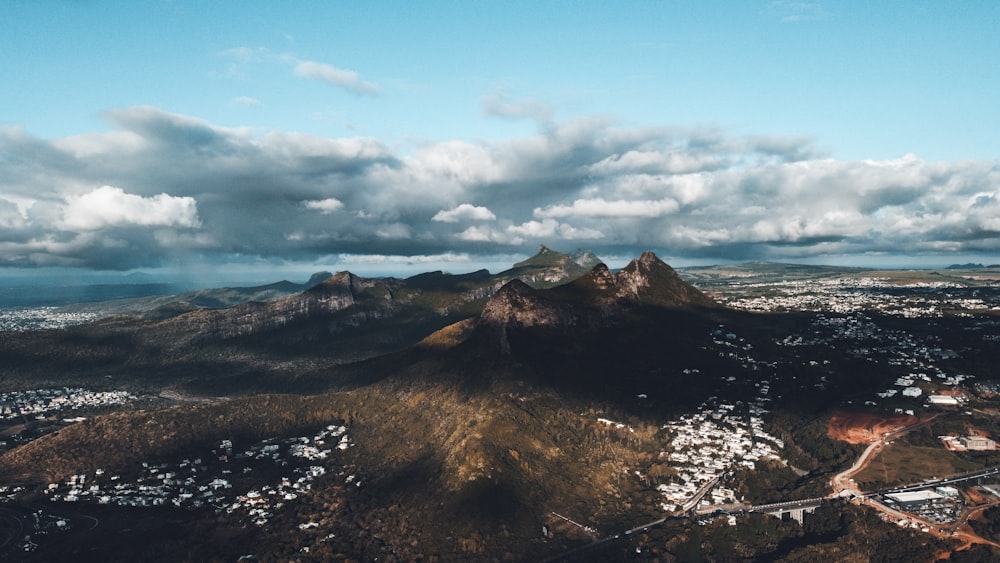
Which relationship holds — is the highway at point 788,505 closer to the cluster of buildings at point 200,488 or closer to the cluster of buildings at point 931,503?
the cluster of buildings at point 931,503

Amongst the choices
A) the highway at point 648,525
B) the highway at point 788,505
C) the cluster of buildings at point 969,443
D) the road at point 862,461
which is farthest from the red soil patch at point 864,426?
the highway at point 648,525

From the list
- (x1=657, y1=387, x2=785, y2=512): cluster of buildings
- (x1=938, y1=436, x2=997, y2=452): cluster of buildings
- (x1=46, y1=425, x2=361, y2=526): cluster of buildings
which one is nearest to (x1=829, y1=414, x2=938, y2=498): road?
(x1=938, y1=436, x2=997, y2=452): cluster of buildings

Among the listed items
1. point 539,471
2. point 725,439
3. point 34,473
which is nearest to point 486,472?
point 539,471

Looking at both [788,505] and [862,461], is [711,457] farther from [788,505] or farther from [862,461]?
[862,461]

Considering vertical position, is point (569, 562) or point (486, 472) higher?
point (486, 472)

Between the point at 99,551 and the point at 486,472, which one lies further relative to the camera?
the point at 486,472

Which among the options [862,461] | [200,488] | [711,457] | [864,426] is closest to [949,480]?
[862,461]

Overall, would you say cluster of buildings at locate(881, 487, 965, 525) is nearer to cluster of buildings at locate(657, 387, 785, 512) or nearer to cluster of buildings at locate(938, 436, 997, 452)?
cluster of buildings at locate(938, 436, 997, 452)

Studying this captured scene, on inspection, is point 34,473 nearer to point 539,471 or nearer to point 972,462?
point 539,471
